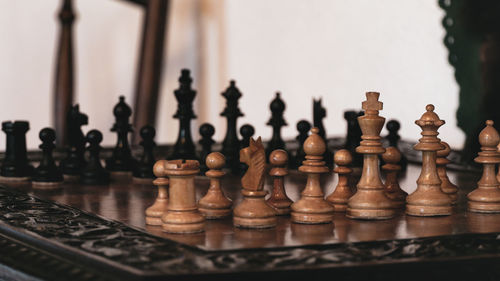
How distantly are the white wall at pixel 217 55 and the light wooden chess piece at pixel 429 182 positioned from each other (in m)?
1.62

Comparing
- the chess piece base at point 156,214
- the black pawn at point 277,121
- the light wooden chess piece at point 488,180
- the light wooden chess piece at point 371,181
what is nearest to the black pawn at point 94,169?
the black pawn at point 277,121

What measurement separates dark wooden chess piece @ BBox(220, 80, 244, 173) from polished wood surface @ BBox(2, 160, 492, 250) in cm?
30

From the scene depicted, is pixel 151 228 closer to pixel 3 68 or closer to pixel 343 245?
pixel 343 245

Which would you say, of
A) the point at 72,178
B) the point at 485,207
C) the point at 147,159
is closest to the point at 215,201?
the point at 485,207

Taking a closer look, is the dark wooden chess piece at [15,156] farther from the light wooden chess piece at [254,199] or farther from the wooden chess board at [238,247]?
the light wooden chess piece at [254,199]

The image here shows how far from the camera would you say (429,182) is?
1304mm

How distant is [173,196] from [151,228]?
70 mm

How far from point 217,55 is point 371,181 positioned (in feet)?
8.91

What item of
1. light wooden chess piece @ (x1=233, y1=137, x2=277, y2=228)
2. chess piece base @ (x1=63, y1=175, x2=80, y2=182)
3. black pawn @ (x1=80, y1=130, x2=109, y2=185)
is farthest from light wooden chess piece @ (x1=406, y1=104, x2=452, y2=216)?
chess piece base @ (x1=63, y1=175, x2=80, y2=182)

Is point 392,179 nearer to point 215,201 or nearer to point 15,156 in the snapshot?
point 215,201

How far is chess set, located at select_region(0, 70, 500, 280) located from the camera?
0.98 m

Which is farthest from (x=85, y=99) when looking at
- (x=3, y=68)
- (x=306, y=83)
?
(x=306, y=83)

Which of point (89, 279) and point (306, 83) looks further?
point (306, 83)

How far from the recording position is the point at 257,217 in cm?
119
